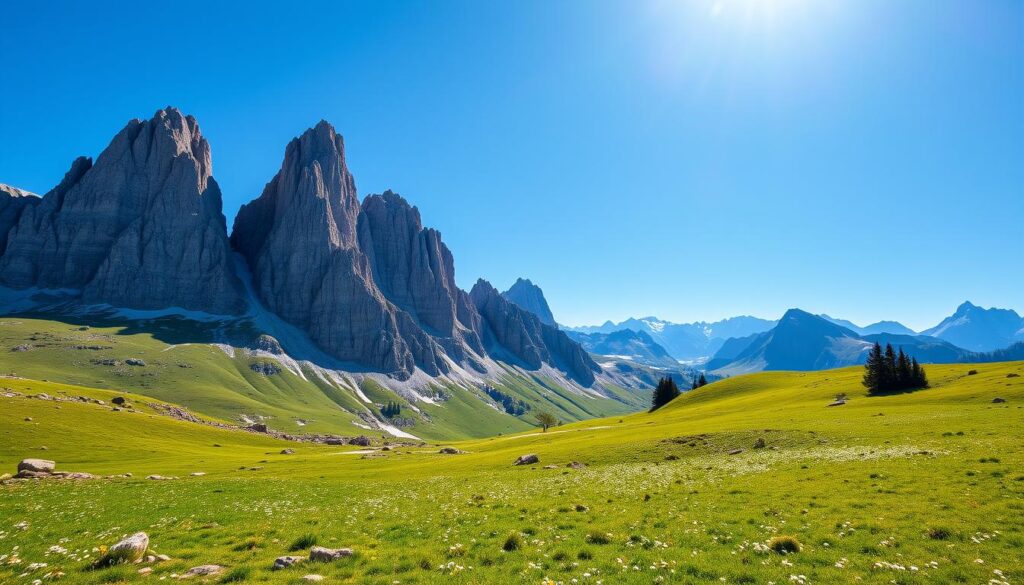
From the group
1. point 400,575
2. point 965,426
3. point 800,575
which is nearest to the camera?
point 800,575

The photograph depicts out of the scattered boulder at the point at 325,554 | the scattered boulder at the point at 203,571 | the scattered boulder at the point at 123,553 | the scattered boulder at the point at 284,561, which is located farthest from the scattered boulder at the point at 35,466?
the scattered boulder at the point at 325,554

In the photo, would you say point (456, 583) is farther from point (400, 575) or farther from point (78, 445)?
point (78, 445)

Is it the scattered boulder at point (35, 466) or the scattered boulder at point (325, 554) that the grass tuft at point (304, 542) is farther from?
the scattered boulder at point (35, 466)

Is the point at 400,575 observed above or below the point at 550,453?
above

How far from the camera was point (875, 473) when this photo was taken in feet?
88.1

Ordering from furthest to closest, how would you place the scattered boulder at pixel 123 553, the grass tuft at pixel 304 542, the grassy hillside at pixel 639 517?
the grass tuft at pixel 304 542 < the scattered boulder at pixel 123 553 < the grassy hillside at pixel 639 517

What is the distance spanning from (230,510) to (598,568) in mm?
23483

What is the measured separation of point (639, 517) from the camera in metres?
20.4

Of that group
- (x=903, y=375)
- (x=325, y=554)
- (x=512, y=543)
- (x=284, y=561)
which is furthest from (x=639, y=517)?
(x=903, y=375)

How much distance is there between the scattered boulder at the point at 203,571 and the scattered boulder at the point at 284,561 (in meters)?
1.64

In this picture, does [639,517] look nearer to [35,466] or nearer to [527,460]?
[527,460]

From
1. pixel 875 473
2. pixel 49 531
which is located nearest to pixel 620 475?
pixel 875 473

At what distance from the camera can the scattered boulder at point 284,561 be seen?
564 inches

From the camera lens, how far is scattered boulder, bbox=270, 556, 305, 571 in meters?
14.3
